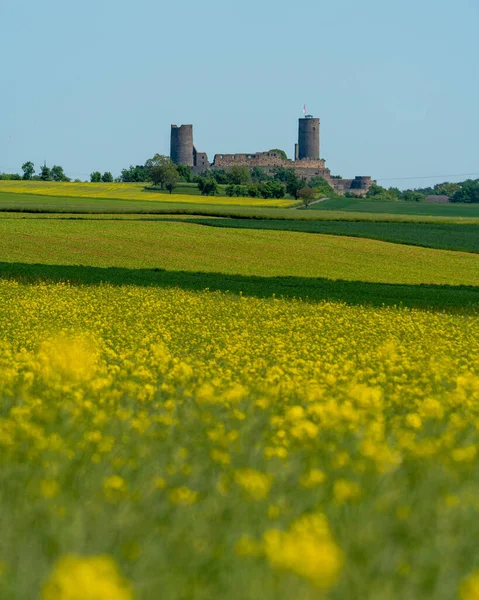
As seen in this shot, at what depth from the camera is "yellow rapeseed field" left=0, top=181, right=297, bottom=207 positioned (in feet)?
470

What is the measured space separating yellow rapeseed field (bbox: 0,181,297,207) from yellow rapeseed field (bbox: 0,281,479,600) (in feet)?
411

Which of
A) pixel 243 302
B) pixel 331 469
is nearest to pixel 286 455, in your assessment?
pixel 331 469

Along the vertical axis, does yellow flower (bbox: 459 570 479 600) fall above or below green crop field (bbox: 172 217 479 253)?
above

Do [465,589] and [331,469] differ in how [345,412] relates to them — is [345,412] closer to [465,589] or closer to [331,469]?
[331,469]

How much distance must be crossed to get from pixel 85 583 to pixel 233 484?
3.08m

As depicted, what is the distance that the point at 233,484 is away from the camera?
670cm

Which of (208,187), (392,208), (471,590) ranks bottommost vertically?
(392,208)

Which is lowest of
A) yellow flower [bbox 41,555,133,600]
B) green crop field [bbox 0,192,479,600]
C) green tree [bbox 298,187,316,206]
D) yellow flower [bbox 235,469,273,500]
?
green tree [bbox 298,187,316,206]

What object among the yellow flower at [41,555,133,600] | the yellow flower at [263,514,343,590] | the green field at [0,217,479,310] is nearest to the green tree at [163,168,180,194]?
the green field at [0,217,479,310]

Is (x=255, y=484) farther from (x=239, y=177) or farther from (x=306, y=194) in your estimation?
(x=239, y=177)

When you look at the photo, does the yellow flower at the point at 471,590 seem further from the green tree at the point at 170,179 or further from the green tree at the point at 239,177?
the green tree at the point at 239,177

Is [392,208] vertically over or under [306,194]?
under

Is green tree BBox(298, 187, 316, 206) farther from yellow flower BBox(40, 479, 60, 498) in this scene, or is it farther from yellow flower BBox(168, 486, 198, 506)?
yellow flower BBox(40, 479, 60, 498)

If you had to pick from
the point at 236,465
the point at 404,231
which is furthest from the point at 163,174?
the point at 236,465
